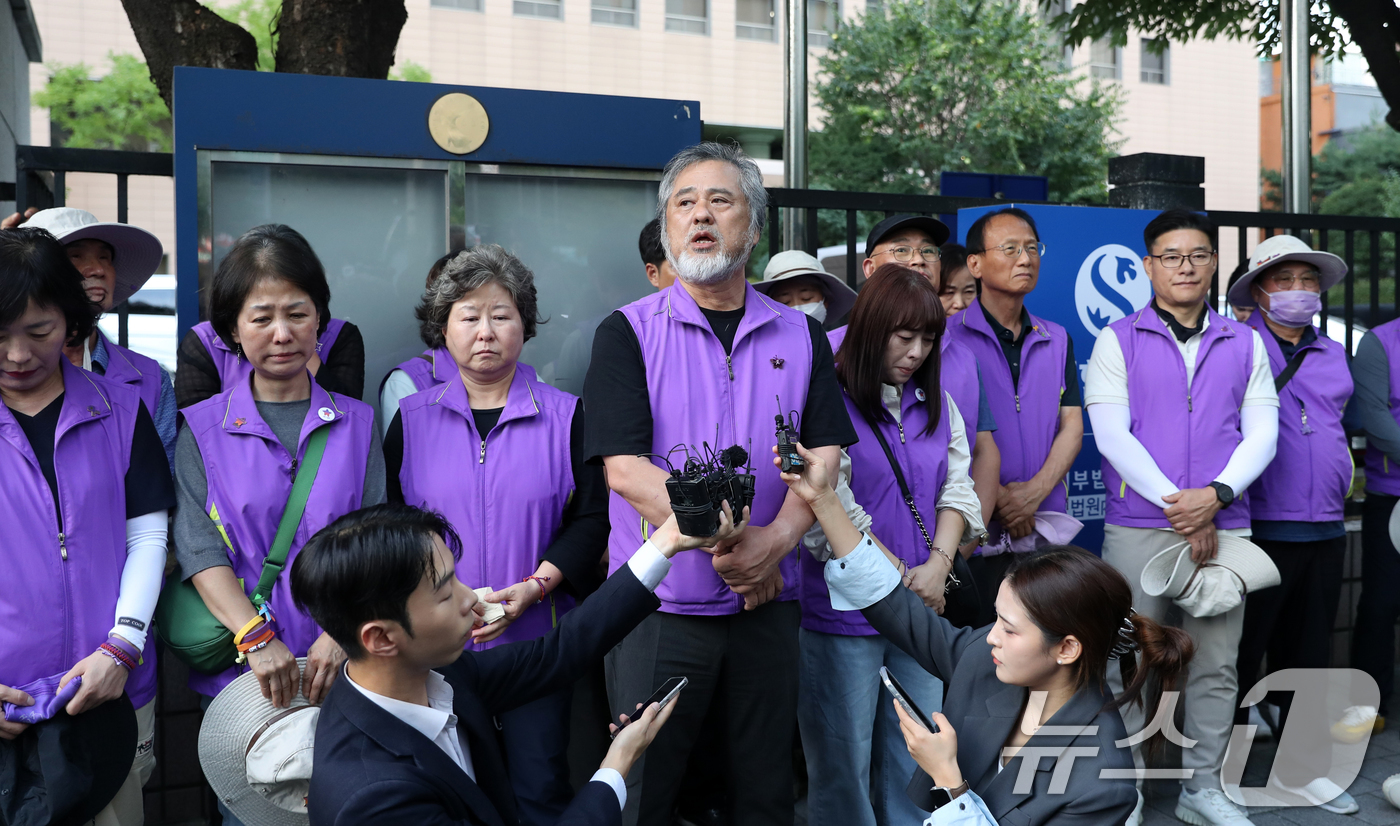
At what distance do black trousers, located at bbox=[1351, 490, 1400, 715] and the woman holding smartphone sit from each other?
3.10 meters

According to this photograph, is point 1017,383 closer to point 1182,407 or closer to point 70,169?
point 1182,407

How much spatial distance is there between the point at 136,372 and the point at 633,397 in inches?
59.2

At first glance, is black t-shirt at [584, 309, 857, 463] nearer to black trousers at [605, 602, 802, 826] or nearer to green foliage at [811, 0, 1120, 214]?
black trousers at [605, 602, 802, 826]

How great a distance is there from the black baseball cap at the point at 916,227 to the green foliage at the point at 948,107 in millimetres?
17256

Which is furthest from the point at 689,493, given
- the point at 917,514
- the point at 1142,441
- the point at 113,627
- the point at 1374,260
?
the point at 1374,260

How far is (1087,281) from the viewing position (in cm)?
484

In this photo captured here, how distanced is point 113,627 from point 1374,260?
21.0 ft

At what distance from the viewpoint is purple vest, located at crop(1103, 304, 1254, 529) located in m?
3.94

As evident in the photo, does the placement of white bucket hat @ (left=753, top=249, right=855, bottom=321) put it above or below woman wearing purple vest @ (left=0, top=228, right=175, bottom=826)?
above

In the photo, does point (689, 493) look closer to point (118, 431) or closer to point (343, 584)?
point (343, 584)

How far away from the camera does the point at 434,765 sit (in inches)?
74.7

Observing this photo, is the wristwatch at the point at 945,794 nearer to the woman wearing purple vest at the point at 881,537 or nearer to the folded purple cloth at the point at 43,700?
the woman wearing purple vest at the point at 881,537

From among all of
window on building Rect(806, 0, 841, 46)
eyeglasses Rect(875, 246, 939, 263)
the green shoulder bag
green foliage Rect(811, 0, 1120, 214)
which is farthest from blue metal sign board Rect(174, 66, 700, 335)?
window on building Rect(806, 0, 841, 46)

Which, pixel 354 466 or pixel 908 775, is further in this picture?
pixel 908 775
